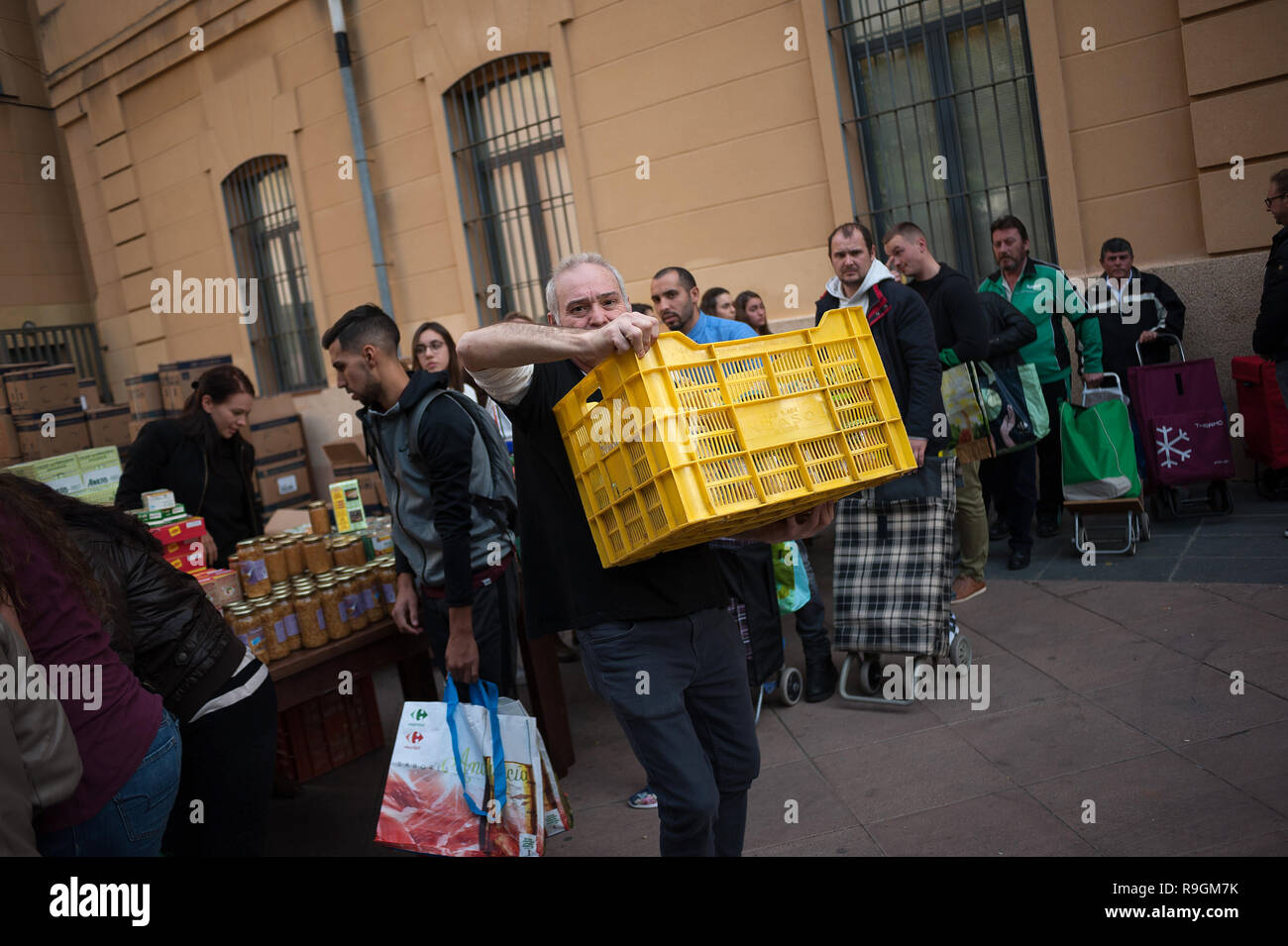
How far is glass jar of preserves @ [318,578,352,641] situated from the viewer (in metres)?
4.19

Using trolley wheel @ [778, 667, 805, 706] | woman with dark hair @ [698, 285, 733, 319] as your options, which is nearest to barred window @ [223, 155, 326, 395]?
woman with dark hair @ [698, 285, 733, 319]

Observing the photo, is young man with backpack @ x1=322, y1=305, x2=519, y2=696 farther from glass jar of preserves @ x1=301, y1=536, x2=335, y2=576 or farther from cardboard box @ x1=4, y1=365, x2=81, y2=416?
cardboard box @ x1=4, y1=365, x2=81, y2=416

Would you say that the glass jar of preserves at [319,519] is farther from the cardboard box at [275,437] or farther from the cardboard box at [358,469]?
the cardboard box at [275,437]

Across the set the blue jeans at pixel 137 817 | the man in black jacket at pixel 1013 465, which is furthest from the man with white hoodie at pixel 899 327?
the blue jeans at pixel 137 817

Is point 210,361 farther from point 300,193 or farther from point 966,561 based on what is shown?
point 966,561

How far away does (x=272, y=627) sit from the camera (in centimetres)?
399

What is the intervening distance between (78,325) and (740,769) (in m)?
15.4

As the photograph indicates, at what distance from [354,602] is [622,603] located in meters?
2.12

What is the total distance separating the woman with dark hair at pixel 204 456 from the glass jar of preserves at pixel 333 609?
1.34 metres

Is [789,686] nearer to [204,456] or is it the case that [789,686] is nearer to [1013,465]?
[1013,465]

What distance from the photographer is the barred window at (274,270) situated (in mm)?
12195

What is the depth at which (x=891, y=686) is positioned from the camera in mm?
4738

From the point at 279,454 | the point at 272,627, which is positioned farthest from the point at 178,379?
the point at 272,627

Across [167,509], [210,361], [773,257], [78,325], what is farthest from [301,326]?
[167,509]
